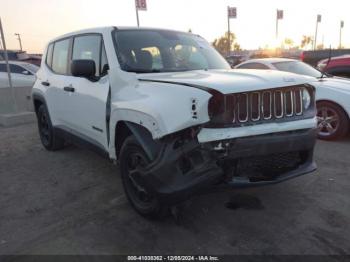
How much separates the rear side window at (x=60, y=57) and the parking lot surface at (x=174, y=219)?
4.98 ft

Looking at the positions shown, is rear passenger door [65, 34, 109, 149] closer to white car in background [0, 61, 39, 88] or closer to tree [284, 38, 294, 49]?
white car in background [0, 61, 39, 88]

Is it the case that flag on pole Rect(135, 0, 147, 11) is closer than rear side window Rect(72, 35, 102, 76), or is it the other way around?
rear side window Rect(72, 35, 102, 76)

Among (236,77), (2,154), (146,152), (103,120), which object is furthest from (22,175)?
(236,77)

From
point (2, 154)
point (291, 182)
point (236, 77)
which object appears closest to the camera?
point (236, 77)

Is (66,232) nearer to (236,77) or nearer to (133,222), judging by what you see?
(133,222)

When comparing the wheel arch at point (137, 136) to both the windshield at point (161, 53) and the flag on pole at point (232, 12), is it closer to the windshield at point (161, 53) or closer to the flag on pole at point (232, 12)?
the windshield at point (161, 53)

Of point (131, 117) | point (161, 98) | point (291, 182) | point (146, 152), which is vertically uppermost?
point (161, 98)

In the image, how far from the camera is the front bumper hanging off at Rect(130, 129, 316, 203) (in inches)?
105

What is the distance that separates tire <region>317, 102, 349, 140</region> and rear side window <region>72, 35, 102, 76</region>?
4154mm

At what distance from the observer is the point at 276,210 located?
3477mm

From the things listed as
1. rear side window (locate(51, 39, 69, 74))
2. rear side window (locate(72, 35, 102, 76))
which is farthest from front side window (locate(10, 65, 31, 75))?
rear side window (locate(72, 35, 102, 76))

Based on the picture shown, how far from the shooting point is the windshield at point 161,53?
3719 mm

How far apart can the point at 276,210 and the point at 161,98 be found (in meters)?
1.69

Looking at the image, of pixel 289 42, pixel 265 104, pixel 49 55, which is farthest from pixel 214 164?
pixel 289 42
